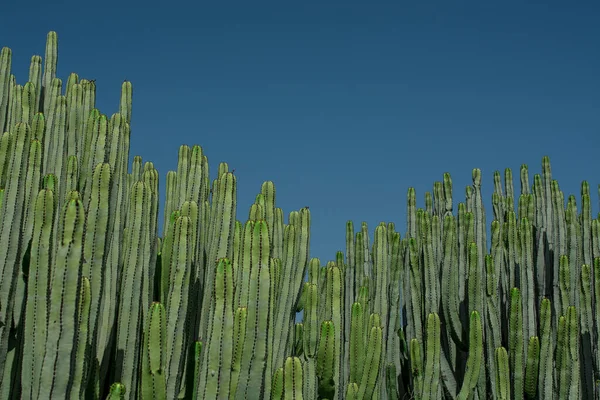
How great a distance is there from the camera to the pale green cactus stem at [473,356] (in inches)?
229

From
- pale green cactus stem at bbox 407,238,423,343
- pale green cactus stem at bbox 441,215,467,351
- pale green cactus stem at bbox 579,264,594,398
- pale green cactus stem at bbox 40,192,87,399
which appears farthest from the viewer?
pale green cactus stem at bbox 407,238,423,343

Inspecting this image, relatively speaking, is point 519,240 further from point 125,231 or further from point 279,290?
point 125,231

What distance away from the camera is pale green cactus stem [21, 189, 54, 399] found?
3.53m

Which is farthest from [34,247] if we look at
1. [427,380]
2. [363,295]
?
[427,380]

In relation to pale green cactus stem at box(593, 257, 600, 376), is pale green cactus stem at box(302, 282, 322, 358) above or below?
below

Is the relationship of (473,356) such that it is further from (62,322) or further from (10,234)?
(10,234)

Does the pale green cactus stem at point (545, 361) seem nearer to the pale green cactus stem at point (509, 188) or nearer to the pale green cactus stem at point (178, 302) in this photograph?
the pale green cactus stem at point (509, 188)

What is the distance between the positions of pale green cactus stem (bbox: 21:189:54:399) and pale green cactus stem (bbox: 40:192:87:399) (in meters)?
0.05

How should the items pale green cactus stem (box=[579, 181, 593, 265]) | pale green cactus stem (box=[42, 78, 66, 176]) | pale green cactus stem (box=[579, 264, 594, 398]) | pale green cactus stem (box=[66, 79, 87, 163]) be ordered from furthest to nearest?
pale green cactus stem (box=[579, 181, 593, 265]) → pale green cactus stem (box=[579, 264, 594, 398]) → pale green cactus stem (box=[66, 79, 87, 163]) → pale green cactus stem (box=[42, 78, 66, 176])

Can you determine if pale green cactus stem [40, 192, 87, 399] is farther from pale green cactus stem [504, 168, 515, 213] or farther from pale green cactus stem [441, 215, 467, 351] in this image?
pale green cactus stem [504, 168, 515, 213]

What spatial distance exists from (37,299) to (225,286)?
0.99 metres

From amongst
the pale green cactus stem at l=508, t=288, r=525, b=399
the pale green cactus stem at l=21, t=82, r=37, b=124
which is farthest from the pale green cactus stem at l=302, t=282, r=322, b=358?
the pale green cactus stem at l=21, t=82, r=37, b=124

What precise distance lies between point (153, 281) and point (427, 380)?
258 cm

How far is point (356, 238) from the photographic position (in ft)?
25.5
